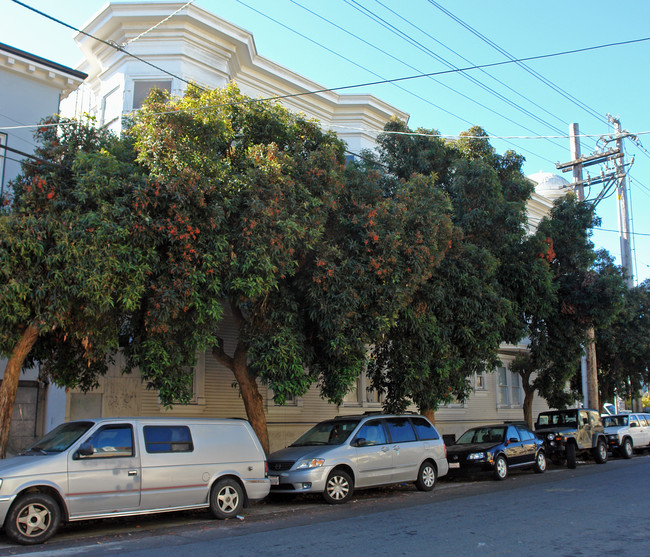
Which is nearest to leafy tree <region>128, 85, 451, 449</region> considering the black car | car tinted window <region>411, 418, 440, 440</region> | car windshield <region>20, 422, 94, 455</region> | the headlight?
the headlight

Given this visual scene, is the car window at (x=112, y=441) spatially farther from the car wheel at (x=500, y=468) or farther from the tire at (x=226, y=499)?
the car wheel at (x=500, y=468)

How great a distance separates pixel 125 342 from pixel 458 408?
17366 millimetres

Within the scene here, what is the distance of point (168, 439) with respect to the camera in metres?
9.75

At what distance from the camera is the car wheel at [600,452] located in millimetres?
20297

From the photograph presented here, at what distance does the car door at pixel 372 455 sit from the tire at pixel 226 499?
2.72 m

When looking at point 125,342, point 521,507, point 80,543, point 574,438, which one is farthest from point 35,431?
point 574,438

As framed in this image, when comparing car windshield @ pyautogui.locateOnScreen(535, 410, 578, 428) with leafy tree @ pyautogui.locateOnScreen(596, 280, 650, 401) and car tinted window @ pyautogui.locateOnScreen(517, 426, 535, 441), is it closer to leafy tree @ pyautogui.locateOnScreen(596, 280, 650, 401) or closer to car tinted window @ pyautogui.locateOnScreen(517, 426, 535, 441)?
car tinted window @ pyautogui.locateOnScreen(517, 426, 535, 441)

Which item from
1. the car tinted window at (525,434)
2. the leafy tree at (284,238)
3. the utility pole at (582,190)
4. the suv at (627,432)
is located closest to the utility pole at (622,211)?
the utility pole at (582,190)

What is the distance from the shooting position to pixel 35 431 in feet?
50.9

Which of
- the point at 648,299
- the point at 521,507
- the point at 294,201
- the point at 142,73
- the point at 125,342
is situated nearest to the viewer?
the point at 521,507

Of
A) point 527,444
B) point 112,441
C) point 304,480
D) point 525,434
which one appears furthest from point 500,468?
point 112,441

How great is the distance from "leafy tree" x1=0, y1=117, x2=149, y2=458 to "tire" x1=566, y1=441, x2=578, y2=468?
14426 millimetres

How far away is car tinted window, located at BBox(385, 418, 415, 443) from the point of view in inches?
520

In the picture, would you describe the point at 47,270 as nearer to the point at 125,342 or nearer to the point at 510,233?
the point at 125,342
